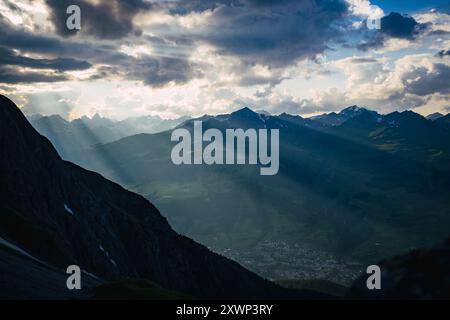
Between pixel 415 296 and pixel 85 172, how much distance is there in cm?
17253

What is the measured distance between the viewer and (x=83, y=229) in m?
124

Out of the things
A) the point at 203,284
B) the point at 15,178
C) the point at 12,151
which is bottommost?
the point at 203,284

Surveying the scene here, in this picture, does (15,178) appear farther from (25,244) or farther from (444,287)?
(444,287)

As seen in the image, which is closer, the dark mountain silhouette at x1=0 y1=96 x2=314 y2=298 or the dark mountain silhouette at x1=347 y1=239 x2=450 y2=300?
the dark mountain silhouette at x1=347 y1=239 x2=450 y2=300

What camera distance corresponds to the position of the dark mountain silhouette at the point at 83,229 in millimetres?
99562

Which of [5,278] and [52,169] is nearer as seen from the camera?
[5,278]

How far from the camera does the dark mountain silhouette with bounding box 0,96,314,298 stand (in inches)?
3920

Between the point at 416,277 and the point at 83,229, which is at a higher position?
the point at 416,277

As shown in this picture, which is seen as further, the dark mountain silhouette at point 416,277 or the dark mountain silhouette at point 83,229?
the dark mountain silhouette at point 83,229

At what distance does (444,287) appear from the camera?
2891 centimetres

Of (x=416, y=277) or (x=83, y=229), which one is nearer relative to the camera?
(x=416, y=277)
